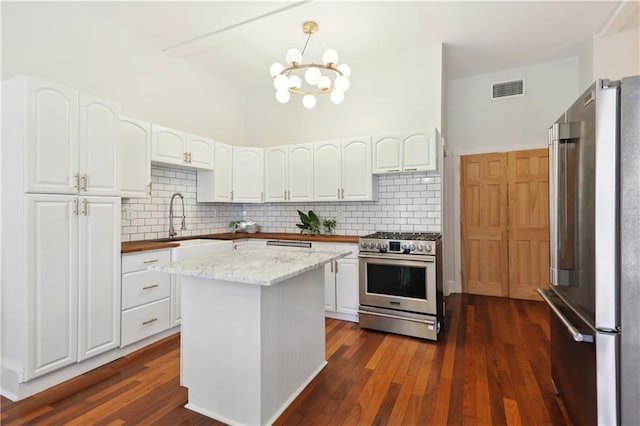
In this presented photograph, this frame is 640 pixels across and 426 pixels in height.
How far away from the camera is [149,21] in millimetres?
3371

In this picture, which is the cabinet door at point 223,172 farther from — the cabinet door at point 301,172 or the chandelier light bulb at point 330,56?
the chandelier light bulb at point 330,56

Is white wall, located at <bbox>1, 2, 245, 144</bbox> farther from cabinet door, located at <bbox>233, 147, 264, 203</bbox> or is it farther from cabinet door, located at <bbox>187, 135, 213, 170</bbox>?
cabinet door, located at <bbox>233, 147, 264, 203</bbox>

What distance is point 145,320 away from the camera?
3041 mm

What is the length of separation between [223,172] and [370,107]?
7.38 feet

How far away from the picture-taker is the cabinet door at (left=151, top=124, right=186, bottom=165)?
11.2 ft

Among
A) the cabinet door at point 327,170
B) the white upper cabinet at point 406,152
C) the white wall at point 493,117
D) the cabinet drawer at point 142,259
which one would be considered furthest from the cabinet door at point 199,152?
the white wall at point 493,117

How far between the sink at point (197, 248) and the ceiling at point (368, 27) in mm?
2404

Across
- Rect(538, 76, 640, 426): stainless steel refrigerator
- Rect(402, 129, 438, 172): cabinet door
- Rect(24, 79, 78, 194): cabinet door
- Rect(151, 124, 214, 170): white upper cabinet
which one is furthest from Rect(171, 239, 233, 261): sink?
Rect(538, 76, 640, 426): stainless steel refrigerator

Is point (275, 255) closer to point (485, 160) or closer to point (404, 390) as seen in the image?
point (404, 390)

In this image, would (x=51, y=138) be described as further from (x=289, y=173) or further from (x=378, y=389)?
(x=378, y=389)

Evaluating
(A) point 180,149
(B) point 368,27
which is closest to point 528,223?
(B) point 368,27

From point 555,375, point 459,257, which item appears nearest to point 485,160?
point 459,257

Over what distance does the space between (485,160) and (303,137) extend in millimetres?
2836

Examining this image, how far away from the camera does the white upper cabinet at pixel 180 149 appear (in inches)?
136
